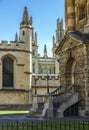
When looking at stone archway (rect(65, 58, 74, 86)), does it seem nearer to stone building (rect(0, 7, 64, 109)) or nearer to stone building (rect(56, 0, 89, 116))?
stone building (rect(56, 0, 89, 116))

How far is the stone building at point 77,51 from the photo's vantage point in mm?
27969

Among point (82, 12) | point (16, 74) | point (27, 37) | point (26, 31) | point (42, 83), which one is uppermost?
point (26, 31)

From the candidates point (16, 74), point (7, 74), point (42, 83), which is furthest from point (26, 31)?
point (42, 83)

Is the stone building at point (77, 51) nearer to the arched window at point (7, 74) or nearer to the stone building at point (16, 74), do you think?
the stone building at point (16, 74)

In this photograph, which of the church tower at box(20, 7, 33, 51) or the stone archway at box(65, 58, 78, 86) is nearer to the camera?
the stone archway at box(65, 58, 78, 86)

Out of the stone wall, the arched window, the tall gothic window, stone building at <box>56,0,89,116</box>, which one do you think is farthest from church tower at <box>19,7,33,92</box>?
the tall gothic window

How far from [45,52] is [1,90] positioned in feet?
217

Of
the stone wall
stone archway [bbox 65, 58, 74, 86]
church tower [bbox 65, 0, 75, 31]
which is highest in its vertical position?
church tower [bbox 65, 0, 75, 31]

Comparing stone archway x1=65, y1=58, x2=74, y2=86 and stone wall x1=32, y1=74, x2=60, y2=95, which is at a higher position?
stone archway x1=65, y1=58, x2=74, y2=86

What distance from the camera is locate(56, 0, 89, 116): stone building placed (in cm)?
2797

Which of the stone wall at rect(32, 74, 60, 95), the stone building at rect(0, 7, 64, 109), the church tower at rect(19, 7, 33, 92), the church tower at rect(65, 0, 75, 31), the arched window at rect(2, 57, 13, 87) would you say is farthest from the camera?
the stone wall at rect(32, 74, 60, 95)

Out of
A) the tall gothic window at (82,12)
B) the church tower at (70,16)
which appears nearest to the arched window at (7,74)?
the church tower at (70,16)

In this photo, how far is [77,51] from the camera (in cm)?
2934

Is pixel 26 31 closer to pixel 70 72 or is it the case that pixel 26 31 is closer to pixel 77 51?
pixel 70 72
